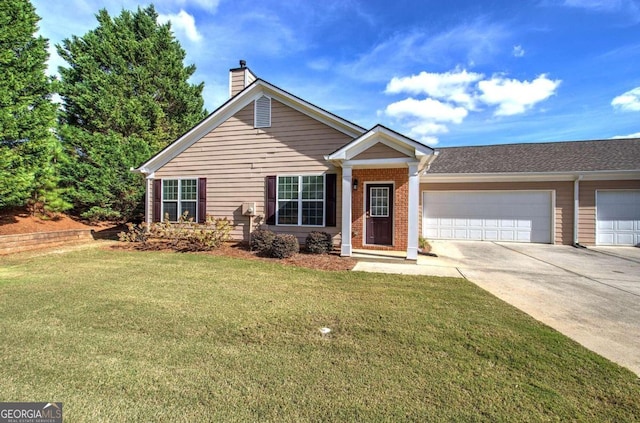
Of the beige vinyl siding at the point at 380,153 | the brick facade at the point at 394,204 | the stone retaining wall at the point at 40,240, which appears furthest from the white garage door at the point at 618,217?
the stone retaining wall at the point at 40,240

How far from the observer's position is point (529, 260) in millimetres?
8414

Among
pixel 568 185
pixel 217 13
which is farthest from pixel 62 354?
pixel 568 185

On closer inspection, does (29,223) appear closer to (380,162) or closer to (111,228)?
(111,228)

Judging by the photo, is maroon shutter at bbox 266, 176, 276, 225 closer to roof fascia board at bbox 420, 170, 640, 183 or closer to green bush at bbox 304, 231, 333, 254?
green bush at bbox 304, 231, 333, 254

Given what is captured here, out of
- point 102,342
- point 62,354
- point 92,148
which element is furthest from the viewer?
point 92,148

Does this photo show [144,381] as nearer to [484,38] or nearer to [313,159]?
[313,159]

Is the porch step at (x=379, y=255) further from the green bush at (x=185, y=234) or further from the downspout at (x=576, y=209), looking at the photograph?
the downspout at (x=576, y=209)

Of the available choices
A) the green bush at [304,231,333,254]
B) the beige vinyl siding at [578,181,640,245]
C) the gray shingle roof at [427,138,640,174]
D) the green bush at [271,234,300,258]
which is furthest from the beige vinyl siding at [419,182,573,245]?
the green bush at [271,234,300,258]

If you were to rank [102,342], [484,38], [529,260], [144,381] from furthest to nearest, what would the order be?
[484,38]
[529,260]
[102,342]
[144,381]

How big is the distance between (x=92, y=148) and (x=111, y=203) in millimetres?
2726

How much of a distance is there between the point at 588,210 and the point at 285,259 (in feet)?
40.5

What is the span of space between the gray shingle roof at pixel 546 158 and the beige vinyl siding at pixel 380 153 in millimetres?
5812

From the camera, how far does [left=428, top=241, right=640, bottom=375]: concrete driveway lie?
3.61 m

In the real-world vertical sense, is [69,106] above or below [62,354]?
above
